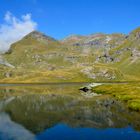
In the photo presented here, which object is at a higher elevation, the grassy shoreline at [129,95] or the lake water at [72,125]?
the grassy shoreline at [129,95]

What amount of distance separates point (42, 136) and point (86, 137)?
30.0ft

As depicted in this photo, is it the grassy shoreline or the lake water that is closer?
the lake water

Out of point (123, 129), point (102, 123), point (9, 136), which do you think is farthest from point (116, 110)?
point (9, 136)

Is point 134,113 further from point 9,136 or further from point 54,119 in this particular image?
point 9,136

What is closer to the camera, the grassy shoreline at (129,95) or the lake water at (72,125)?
the lake water at (72,125)

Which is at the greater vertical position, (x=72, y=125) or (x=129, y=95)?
(x=129, y=95)

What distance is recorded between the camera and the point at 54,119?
2987 inches

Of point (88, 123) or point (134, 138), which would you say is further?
point (88, 123)

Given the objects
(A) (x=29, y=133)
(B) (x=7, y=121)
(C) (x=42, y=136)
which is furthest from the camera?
(B) (x=7, y=121)

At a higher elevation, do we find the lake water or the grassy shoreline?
the grassy shoreline

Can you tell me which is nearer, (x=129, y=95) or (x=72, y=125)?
(x=72, y=125)

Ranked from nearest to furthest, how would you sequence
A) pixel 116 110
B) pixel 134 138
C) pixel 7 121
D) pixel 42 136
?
pixel 134 138
pixel 42 136
pixel 7 121
pixel 116 110

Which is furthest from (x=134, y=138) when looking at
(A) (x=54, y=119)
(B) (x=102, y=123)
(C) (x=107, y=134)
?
(A) (x=54, y=119)

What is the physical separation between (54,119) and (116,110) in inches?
851
